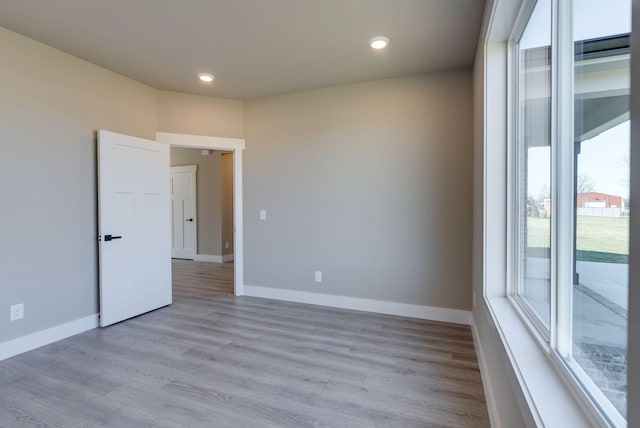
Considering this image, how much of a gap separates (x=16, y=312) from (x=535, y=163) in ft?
12.7

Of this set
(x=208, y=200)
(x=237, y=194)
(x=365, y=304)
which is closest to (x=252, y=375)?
(x=365, y=304)

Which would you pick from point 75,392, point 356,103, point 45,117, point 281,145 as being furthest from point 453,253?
point 45,117

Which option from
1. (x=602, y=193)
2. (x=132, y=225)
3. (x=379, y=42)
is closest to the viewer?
(x=602, y=193)

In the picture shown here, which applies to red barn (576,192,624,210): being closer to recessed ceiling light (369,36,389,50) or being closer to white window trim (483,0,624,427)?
white window trim (483,0,624,427)

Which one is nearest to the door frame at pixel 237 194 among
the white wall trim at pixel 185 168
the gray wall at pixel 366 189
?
the gray wall at pixel 366 189

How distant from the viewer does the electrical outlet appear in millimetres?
2719

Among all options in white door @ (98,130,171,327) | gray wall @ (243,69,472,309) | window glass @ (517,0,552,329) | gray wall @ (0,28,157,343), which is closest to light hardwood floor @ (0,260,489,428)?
white door @ (98,130,171,327)

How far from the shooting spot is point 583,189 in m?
1.11

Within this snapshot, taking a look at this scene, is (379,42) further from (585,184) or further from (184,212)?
(184,212)

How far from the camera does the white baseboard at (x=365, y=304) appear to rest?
3458 millimetres

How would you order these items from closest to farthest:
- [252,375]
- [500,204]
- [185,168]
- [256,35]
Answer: [500,204]
[252,375]
[256,35]
[185,168]

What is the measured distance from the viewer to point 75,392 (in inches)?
86.1

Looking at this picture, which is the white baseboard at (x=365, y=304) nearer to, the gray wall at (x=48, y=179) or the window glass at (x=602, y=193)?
the gray wall at (x=48, y=179)

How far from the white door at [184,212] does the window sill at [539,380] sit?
263 inches
